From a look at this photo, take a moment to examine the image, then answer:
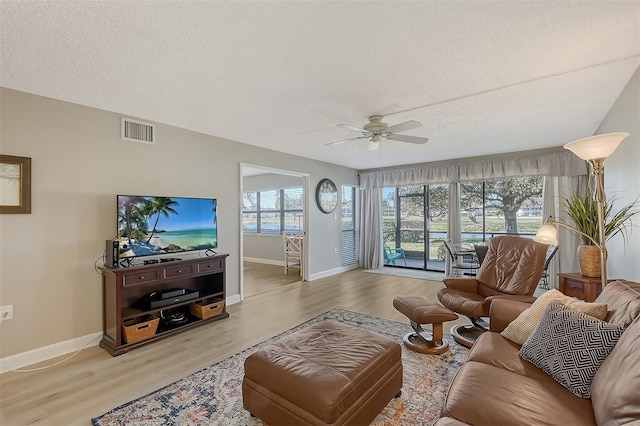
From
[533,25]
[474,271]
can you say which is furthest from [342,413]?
[474,271]

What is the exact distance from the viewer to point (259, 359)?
5.91ft

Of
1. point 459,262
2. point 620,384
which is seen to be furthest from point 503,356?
point 459,262

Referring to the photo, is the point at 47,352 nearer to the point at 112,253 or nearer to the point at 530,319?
the point at 112,253

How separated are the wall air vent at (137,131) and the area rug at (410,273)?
16.3ft

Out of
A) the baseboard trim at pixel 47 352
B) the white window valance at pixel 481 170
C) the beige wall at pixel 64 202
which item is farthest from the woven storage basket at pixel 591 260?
the baseboard trim at pixel 47 352

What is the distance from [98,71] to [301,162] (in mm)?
3549

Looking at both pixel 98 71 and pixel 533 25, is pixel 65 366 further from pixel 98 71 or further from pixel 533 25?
pixel 533 25

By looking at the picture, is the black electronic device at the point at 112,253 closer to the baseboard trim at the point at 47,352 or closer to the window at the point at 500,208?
the baseboard trim at the point at 47,352

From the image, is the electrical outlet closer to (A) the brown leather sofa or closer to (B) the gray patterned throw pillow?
(A) the brown leather sofa

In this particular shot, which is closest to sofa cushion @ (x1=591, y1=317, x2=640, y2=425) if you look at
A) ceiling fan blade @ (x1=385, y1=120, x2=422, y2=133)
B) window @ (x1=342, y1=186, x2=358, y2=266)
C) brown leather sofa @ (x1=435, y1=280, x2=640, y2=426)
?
brown leather sofa @ (x1=435, y1=280, x2=640, y2=426)

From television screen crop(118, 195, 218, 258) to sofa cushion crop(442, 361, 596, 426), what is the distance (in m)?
3.08

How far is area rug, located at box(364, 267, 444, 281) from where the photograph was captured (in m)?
5.92

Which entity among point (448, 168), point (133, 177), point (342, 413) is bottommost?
point (342, 413)

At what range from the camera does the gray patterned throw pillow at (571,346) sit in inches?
53.9
